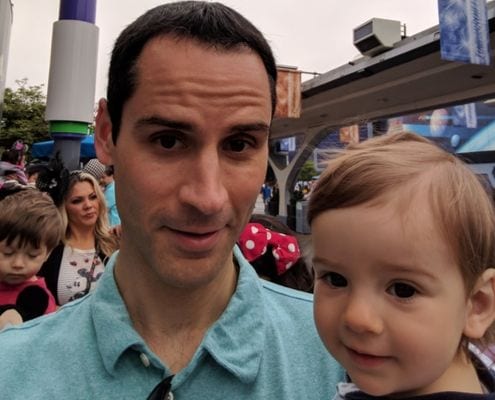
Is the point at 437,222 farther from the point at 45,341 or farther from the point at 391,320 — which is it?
the point at 45,341

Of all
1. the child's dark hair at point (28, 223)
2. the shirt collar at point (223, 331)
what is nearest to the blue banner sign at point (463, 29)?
the child's dark hair at point (28, 223)

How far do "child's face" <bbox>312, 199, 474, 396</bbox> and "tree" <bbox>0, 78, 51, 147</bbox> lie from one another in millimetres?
24760

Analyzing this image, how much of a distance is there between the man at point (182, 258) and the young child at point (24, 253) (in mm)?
1547

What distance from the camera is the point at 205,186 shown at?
3.62ft

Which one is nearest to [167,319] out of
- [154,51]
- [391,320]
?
[391,320]

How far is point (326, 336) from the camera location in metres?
1.08

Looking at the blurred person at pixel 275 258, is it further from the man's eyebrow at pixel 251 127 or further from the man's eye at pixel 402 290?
the man's eye at pixel 402 290

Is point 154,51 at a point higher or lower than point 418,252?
higher

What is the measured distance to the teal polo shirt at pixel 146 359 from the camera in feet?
3.48

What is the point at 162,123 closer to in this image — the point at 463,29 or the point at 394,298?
the point at 394,298

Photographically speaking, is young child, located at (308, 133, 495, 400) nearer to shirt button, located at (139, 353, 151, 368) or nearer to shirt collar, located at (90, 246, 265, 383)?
shirt collar, located at (90, 246, 265, 383)

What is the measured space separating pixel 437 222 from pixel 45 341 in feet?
2.89

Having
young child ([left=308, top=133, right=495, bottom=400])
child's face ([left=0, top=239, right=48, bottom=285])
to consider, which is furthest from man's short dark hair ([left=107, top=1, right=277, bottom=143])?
child's face ([left=0, top=239, right=48, bottom=285])

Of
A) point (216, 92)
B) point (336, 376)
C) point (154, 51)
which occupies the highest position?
point (154, 51)
